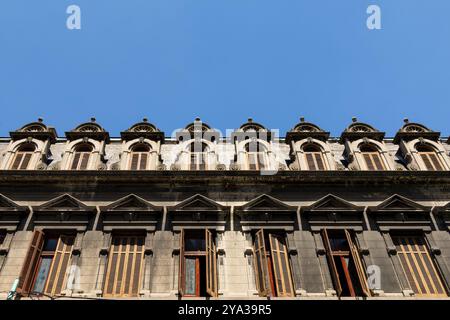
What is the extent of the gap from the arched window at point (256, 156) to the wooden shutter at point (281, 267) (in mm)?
3877

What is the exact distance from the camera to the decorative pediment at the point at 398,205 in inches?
610

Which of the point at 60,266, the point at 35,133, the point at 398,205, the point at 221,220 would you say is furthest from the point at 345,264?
the point at 35,133

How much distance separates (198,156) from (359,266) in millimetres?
Result: 8185

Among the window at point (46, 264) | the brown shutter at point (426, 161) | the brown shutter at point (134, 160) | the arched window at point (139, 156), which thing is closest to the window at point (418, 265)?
the brown shutter at point (426, 161)

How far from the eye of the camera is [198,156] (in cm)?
1852

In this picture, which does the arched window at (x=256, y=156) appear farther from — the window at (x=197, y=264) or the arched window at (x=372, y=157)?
the arched window at (x=372, y=157)

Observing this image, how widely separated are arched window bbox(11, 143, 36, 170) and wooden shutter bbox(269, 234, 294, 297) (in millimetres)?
10501

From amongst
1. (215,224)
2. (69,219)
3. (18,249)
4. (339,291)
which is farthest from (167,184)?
(339,291)

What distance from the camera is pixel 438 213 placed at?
50.7 ft

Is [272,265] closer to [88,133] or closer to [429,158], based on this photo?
[429,158]

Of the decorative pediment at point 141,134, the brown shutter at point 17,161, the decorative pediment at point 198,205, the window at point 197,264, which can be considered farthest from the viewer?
the decorative pediment at point 141,134
